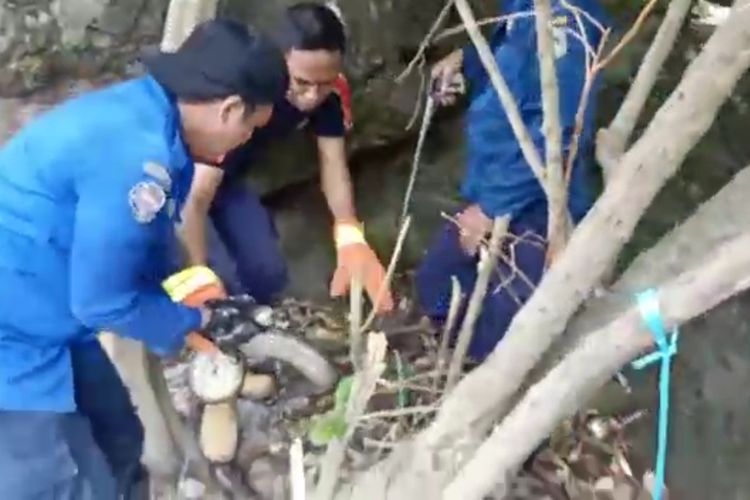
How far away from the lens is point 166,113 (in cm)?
186

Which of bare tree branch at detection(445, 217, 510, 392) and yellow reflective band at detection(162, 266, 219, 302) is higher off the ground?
yellow reflective band at detection(162, 266, 219, 302)

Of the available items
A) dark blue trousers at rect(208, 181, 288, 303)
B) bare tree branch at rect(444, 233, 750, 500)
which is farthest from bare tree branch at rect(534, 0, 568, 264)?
dark blue trousers at rect(208, 181, 288, 303)

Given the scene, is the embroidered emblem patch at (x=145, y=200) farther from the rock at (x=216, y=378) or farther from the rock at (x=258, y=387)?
the rock at (x=258, y=387)

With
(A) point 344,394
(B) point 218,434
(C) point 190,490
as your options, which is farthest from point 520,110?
(C) point 190,490

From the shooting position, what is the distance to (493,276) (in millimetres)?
2844

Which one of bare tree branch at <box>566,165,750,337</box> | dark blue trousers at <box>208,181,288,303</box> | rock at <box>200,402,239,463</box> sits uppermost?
bare tree branch at <box>566,165,750,337</box>

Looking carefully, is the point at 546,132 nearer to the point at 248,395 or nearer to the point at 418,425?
the point at 418,425

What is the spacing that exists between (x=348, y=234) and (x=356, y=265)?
138 millimetres

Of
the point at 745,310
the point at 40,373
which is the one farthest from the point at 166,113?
the point at 745,310

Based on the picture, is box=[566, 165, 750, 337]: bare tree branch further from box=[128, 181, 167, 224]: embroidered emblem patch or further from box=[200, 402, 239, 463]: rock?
box=[200, 402, 239, 463]: rock

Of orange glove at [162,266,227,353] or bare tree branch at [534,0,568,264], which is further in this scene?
orange glove at [162,266,227,353]

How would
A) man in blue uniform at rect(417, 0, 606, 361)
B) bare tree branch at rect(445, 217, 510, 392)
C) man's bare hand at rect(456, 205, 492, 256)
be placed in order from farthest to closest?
man's bare hand at rect(456, 205, 492, 256) → man in blue uniform at rect(417, 0, 606, 361) → bare tree branch at rect(445, 217, 510, 392)

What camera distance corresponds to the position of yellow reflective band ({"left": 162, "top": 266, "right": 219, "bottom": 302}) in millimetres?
2178

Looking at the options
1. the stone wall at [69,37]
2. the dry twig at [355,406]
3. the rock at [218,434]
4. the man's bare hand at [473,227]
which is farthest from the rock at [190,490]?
the stone wall at [69,37]
